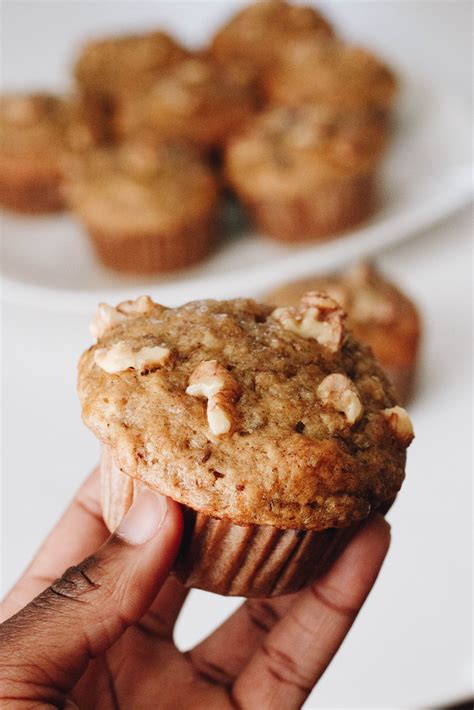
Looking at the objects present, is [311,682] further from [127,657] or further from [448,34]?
[448,34]

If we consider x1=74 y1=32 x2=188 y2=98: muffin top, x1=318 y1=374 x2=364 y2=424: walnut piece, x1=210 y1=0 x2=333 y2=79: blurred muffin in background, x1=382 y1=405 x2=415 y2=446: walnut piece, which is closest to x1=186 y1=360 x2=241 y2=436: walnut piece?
x1=318 y1=374 x2=364 y2=424: walnut piece

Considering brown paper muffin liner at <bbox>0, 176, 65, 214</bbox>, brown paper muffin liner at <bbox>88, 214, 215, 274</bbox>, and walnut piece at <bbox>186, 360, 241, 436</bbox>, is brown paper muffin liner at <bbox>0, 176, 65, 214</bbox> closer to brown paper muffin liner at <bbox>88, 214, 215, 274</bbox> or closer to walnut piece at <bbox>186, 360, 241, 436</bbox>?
brown paper muffin liner at <bbox>88, 214, 215, 274</bbox>

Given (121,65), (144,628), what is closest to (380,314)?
(144,628)

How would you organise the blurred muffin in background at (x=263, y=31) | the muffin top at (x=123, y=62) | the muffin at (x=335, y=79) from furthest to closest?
1. the blurred muffin in background at (x=263, y=31)
2. the muffin top at (x=123, y=62)
3. the muffin at (x=335, y=79)

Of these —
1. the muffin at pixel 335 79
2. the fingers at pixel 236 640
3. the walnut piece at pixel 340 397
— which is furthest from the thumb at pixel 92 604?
the muffin at pixel 335 79

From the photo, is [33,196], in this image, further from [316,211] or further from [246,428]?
[246,428]

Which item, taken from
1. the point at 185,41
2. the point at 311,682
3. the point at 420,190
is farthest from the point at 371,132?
the point at 311,682

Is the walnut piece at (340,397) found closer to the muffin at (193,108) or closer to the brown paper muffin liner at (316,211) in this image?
the brown paper muffin liner at (316,211)
